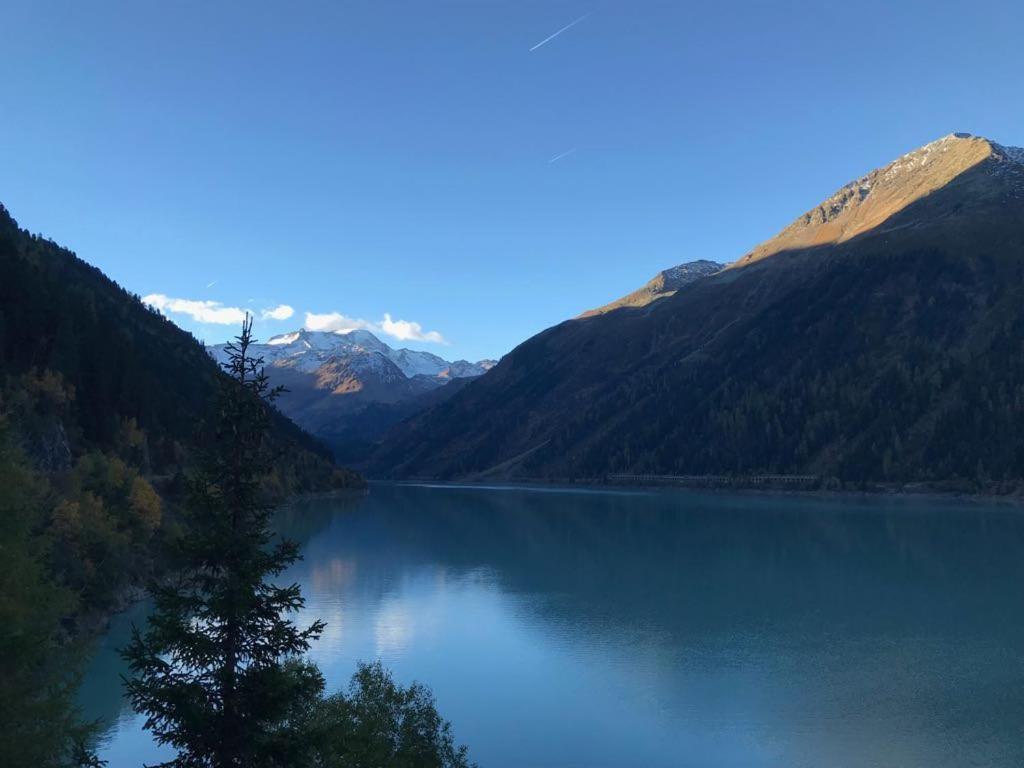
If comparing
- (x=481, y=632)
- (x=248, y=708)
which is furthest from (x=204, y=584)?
(x=481, y=632)

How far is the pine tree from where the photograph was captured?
14195mm

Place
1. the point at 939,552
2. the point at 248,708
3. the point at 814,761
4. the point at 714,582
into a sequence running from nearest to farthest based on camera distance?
1. the point at 248,708
2. the point at 814,761
3. the point at 714,582
4. the point at 939,552

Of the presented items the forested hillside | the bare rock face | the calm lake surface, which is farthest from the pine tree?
the bare rock face

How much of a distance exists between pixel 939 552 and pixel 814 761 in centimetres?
6713

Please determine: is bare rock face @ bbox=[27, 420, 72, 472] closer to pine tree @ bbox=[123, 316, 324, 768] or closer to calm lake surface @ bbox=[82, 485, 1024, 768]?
calm lake surface @ bbox=[82, 485, 1024, 768]

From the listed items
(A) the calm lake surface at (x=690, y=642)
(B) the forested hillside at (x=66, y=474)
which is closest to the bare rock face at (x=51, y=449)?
(B) the forested hillside at (x=66, y=474)

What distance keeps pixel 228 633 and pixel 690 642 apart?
4037 cm

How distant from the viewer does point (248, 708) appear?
1440 cm

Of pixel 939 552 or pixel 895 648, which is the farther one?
pixel 939 552

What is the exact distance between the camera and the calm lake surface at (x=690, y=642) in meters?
32.4

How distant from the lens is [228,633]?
14.7 meters

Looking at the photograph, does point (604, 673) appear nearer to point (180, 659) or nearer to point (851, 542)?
point (180, 659)

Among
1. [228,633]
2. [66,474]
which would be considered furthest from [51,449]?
[228,633]

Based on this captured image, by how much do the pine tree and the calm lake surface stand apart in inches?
699
